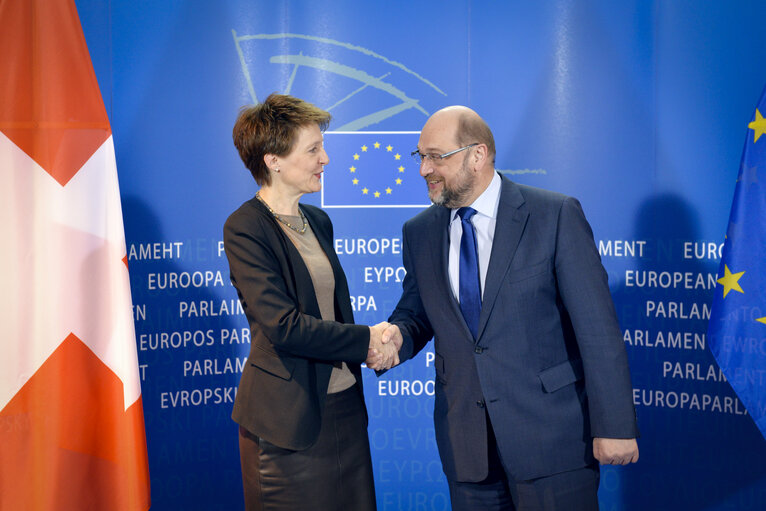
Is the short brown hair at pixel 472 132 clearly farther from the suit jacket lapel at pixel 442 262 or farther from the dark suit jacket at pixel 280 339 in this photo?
the dark suit jacket at pixel 280 339

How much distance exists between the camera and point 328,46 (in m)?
3.72

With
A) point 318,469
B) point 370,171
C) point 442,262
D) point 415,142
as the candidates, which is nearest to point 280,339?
point 318,469

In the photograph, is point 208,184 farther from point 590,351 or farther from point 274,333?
point 590,351

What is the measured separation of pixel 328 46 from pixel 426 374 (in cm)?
192

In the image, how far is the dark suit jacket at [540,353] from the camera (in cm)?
222

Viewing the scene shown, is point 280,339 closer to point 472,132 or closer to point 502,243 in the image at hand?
point 502,243

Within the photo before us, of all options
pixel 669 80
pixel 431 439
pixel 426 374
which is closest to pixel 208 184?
pixel 426 374

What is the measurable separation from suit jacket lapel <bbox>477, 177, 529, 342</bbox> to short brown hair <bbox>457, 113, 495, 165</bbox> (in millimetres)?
252

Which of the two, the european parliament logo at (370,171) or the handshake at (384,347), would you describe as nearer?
the handshake at (384,347)

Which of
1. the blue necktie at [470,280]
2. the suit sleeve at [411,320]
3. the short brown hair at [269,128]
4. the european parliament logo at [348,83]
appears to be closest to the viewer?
the blue necktie at [470,280]

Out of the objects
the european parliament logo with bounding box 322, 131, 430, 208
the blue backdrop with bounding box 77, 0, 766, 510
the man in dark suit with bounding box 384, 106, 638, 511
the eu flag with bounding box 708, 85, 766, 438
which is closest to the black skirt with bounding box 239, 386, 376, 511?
the man in dark suit with bounding box 384, 106, 638, 511

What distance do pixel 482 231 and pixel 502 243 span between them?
15 cm

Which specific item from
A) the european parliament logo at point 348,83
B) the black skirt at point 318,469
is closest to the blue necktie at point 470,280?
the black skirt at point 318,469

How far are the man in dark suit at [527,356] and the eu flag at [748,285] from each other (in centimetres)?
106
